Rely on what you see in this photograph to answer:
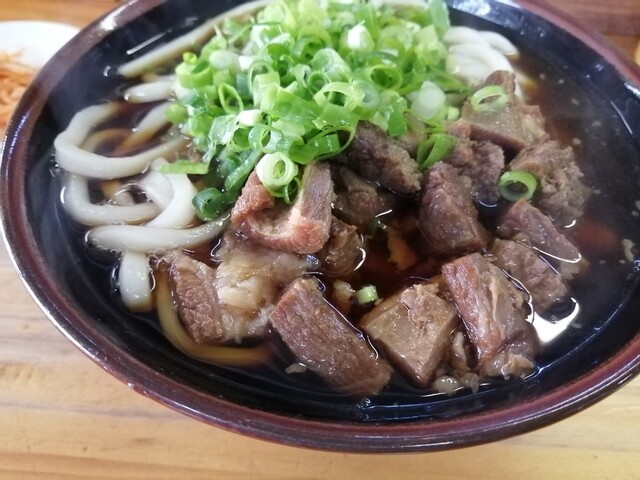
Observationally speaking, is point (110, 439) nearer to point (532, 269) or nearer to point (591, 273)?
point (532, 269)

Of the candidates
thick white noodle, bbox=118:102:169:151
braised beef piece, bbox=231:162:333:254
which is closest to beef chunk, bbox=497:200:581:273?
braised beef piece, bbox=231:162:333:254

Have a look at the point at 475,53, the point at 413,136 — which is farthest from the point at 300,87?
the point at 475,53

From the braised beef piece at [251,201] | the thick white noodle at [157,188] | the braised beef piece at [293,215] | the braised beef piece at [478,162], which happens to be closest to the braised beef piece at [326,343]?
the braised beef piece at [293,215]

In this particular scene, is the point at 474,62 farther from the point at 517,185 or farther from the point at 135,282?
the point at 135,282

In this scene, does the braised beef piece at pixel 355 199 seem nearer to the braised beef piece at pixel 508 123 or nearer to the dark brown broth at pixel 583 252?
the dark brown broth at pixel 583 252

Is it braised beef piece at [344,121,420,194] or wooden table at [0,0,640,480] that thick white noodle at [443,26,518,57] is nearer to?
braised beef piece at [344,121,420,194]

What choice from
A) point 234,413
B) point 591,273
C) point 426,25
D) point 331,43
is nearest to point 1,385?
point 234,413

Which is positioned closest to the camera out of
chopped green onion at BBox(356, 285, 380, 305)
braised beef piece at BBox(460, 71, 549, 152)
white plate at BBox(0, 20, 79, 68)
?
chopped green onion at BBox(356, 285, 380, 305)
